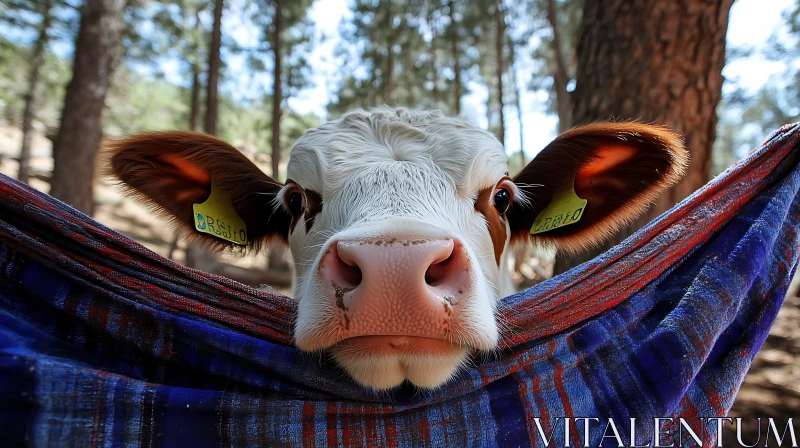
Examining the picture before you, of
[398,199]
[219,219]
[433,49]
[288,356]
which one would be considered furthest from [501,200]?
[433,49]

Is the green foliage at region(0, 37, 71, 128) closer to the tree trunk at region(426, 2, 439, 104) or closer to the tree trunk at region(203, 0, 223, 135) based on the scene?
the tree trunk at region(203, 0, 223, 135)

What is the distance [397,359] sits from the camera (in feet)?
3.92

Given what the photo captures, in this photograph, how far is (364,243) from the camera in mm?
1160

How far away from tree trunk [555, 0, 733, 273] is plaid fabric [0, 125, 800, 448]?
1.44m

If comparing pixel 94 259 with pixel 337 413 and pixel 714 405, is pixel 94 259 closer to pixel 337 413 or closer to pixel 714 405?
pixel 337 413

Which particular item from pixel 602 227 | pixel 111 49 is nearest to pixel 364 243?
pixel 602 227

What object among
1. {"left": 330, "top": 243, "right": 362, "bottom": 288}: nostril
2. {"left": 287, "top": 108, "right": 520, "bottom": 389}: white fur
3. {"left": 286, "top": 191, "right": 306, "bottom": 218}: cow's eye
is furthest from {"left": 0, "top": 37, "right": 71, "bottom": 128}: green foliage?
{"left": 330, "top": 243, "right": 362, "bottom": 288}: nostril

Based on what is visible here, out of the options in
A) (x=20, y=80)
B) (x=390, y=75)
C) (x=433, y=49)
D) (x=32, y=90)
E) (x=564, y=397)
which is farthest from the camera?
(x=433, y=49)

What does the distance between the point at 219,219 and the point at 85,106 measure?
5345 millimetres

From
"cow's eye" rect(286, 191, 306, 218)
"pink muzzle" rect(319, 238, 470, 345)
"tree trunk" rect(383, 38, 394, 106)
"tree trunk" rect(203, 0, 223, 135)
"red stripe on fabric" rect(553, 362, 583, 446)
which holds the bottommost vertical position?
"red stripe on fabric" rect(553, 362, 583, 446)

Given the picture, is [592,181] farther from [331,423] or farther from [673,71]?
[331,423]

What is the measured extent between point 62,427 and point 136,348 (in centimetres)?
27

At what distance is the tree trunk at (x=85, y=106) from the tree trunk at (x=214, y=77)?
11.5 ft

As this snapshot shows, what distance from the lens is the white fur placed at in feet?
3.99
